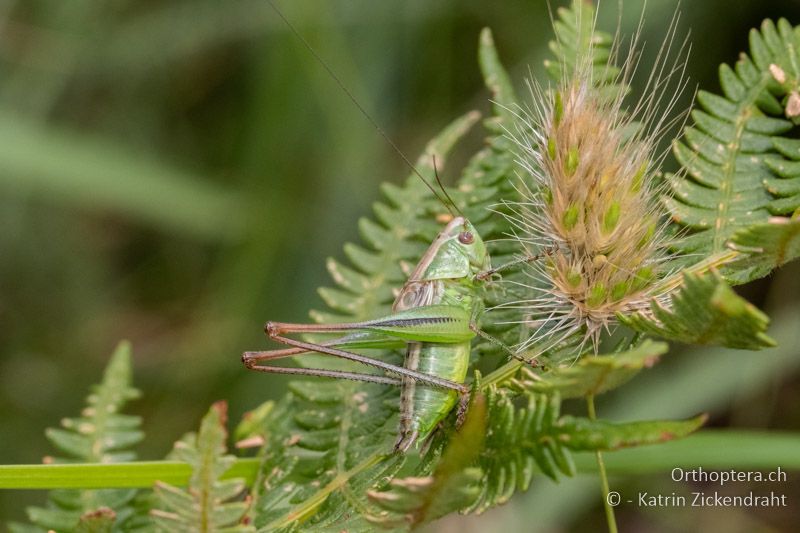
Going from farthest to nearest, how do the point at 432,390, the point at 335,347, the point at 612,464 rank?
the point at 612,464, the point at 335,347, the point at 432,390

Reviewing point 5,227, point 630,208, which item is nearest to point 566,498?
point 630,208

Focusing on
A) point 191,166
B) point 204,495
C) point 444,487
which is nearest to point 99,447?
point 204,495

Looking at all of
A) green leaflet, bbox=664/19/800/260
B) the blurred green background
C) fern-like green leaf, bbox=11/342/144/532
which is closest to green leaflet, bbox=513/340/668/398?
green leaflet, bbox=664/19/800/260

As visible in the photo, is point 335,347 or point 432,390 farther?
point 335,347

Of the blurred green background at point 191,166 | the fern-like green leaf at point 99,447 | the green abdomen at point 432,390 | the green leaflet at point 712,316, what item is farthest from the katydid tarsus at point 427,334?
the blurred green background at point 191,166

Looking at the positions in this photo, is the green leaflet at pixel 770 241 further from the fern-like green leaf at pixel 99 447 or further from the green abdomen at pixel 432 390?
the fern-like green leaf at pixel 99 447

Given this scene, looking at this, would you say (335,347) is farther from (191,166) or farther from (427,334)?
(191,166)

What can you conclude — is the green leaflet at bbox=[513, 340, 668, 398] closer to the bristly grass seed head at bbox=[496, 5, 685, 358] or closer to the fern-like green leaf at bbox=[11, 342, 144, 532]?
the bristly grass seed head at bbox=[496, 5, 685, 358]
